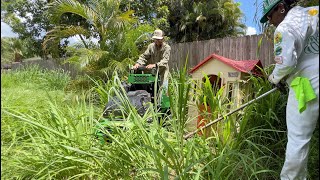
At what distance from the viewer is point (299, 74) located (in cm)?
190

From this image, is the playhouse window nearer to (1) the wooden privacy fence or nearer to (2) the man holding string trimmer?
(2) the man holding string trimmer

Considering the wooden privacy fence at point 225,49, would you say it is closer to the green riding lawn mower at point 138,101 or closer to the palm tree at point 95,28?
the palm tree at point 95,28

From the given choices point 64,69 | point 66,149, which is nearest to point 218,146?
point 66,149

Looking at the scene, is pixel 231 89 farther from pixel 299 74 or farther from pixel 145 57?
pixel 145 57

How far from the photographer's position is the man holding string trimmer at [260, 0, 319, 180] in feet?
5.77

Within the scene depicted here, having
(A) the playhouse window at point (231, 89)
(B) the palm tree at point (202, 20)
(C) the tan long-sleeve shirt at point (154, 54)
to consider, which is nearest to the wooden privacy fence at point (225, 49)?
(C) the tan long-sleeve shirt at point (154, 54)

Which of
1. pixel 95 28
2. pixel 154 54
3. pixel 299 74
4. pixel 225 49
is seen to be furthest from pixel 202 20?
pixel 299 74

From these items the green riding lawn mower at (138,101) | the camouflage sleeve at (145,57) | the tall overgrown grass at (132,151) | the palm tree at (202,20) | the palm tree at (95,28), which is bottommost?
the tall overgrown grass at (132,151)

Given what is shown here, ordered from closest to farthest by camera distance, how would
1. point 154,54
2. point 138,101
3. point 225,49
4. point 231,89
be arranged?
1. point 138,101
2. point 231,89
3. point 154,54
4. point 225,49

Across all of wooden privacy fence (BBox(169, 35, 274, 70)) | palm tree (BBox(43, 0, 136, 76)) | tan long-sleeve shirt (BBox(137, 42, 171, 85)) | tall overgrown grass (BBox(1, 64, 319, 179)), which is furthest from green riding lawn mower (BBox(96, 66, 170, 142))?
palm tree (BBox(43, 0, 136, 76))

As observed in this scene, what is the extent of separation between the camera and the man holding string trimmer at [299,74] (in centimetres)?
176

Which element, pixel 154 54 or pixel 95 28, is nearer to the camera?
pixel 154 54

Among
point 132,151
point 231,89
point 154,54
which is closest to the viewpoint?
point 132,151

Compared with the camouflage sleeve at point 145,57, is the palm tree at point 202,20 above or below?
above
